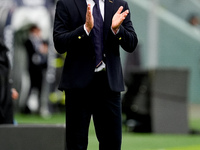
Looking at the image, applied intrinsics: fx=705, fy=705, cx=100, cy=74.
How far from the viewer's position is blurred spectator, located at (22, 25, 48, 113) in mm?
17828

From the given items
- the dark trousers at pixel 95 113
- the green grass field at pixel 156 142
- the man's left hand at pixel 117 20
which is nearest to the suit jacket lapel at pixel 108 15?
the man's left hand at pixel 117 20

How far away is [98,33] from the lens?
18.3ft

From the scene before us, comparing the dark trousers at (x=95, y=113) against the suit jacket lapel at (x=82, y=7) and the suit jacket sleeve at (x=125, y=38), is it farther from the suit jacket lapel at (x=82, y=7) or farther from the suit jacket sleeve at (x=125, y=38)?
the suit jacket lapel at (x=82, y=7)

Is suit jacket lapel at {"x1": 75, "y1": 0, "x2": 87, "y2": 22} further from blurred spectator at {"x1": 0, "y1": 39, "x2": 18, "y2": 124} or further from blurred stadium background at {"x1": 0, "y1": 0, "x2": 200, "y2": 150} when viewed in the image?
blurred stadium background at {"x1": 0, "y1": 0, "x2": 200, "y2": 150}

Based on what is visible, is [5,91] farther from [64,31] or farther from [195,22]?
[195,22]

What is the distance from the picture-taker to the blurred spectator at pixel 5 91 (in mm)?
7828

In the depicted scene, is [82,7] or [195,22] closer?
[82,7]

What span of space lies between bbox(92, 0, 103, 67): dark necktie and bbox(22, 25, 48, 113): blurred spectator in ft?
40.2

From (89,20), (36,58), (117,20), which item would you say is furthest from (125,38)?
(36,58)

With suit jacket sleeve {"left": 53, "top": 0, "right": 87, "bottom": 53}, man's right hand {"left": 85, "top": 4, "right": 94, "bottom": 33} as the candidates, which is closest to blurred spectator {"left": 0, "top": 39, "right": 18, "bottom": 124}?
suit jacket sleeve {"left": 53, "top": 0, "right": 87, "bottom": 53}

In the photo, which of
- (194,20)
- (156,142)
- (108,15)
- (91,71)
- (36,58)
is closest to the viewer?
(91,71)

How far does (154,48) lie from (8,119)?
1311 centimetres

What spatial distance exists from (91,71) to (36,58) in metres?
12.5

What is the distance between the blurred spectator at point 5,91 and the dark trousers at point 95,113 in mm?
2277
